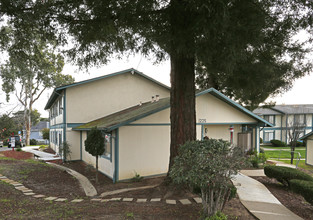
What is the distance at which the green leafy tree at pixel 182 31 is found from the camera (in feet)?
16.9

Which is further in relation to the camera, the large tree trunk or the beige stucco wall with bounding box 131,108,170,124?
the beige stucco wall with bounding box 131,108,170,124

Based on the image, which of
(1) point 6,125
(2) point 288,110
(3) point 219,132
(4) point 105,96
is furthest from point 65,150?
(2) point 288,110

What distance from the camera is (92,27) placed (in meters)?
6.39

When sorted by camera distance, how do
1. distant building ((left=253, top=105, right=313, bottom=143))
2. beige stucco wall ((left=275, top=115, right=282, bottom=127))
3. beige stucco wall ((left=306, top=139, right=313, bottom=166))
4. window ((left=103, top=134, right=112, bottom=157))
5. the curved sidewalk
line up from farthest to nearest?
beige stucco wall ((left=275, top=115, right=282, bottom=127))
distant building ((left=253, top=105, right=313, bottom=143))
beige stucco wall ((left=306, top=139, right=313, bottom=166))
window ((left=103, top=134, right=112, bottom=157))
the curved sidewalk

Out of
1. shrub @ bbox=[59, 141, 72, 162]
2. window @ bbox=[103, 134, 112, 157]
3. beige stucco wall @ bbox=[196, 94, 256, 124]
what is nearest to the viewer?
window @ bbox=[103, 134, 112, 157]

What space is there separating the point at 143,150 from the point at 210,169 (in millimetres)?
5904

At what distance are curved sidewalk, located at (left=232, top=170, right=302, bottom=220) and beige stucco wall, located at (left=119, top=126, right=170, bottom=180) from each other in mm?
3870

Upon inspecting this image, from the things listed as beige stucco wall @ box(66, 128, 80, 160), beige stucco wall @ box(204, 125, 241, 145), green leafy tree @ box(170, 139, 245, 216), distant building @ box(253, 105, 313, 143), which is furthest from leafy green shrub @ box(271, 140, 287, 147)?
green leafy tree @ box(170, 139, 245, 216)

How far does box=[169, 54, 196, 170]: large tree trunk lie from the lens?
6863 millimetres

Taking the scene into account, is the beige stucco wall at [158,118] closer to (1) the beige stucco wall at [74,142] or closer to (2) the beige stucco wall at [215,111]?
(2) the beige stucco wall at [215,111]

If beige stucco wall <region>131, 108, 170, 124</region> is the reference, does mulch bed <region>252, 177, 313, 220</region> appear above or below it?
below

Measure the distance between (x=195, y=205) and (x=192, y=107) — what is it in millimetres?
2940

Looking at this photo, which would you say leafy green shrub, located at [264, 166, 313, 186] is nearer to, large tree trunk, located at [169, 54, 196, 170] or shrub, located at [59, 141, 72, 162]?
large tree trunk, located at [169, 54, 196, 170]

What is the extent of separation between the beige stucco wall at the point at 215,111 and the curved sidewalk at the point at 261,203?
4.50 metres
